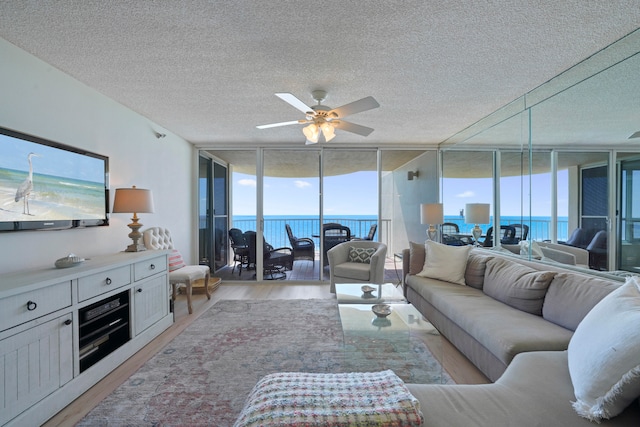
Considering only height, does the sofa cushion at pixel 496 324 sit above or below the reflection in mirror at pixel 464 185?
below

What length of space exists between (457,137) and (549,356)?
3.57 m

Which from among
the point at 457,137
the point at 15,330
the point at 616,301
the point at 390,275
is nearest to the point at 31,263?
the point at 15,330

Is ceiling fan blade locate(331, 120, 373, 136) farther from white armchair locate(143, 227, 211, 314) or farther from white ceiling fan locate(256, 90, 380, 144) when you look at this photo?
white armchair locate(143, 227, 211, 314)

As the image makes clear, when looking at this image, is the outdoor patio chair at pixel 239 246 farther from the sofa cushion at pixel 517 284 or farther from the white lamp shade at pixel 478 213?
the sofa cushion at pixel 517 284

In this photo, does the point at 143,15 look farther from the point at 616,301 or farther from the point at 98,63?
the point at 616,301

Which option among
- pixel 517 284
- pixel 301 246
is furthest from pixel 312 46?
pixel 301 246

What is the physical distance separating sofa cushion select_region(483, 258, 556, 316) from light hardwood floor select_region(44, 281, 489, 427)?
641 mm

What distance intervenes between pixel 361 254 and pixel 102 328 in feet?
10.3

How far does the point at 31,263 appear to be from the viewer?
2.09m

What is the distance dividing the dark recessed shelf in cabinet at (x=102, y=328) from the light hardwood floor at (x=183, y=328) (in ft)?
0.61

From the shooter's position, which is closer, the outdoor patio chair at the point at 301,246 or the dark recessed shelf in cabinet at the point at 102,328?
the dark recessed shelf in cabinet at the point at 102,328

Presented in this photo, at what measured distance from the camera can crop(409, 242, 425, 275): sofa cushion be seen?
3.53 metres

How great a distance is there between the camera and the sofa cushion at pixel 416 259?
3531 mm

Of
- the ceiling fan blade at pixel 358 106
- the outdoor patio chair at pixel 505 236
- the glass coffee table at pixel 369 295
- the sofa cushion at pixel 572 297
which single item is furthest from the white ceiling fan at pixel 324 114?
the outdoor patio chair at pixel 505 236
